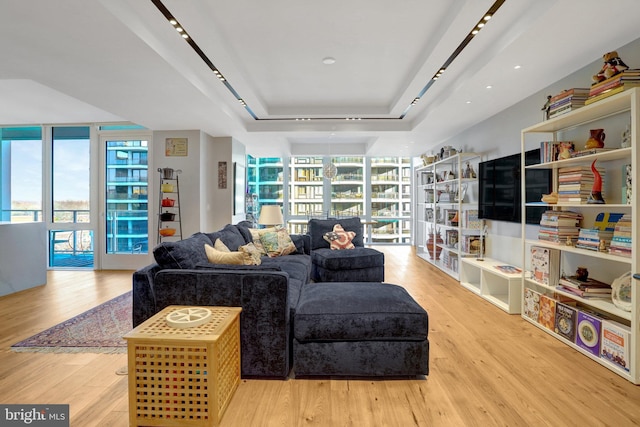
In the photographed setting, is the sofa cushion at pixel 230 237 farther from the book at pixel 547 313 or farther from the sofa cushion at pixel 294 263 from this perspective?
the book at pixel 547 313

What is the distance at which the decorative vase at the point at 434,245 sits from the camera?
237 inches

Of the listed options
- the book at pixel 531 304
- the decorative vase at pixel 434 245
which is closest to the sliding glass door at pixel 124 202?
the decorative vase at pixel 434 245

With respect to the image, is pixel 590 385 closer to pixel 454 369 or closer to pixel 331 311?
pixel 454 369

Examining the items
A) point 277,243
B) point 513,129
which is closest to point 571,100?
point 513,129

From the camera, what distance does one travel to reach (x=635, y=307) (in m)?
2.17

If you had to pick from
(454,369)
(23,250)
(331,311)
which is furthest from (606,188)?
(23,250)

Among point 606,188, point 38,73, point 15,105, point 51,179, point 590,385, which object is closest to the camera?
point 590,385

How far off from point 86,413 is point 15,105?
5.12 metres

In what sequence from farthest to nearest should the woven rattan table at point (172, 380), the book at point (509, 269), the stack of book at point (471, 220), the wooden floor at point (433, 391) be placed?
the stack of book at point (471, 220), the book at point (509, 269), the wooden floor at point (433, 391), the woven rattan table at point (172, 380)

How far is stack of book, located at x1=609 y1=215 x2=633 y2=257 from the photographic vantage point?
227cm

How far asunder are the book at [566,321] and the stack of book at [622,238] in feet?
2.05

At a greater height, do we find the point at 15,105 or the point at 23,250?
the point at 15,105

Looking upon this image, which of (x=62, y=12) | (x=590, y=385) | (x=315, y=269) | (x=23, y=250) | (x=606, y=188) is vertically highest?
(x=62, y=12)

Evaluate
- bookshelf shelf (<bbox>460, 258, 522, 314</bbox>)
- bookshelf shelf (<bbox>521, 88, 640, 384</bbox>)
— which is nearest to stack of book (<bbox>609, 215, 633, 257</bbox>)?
bookshelf shelf (<bbox>521, 88, 640, 384</bbox>)
